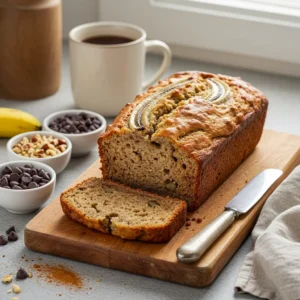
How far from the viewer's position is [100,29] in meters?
2.53

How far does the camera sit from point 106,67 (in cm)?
241

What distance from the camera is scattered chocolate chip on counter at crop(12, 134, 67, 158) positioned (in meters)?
2.11

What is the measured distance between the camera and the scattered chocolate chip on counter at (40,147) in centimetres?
211

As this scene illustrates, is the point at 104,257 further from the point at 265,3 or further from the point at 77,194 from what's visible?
the point at 265,3

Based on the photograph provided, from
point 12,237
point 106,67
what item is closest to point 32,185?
point 12,237

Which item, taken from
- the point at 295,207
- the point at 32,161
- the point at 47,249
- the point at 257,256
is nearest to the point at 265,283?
the point at 257,256

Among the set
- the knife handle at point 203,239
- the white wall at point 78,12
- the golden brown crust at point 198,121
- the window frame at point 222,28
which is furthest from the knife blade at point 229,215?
the white wall at point 78,12

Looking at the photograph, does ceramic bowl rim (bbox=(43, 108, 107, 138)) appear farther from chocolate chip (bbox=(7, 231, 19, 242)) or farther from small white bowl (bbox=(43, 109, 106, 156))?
chocolate chip (bbox=(7, 231, 19, 242))

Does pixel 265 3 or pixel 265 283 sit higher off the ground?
pixel 265 3

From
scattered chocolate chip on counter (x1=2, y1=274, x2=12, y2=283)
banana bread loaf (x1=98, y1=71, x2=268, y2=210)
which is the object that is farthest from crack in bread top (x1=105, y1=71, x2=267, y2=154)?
scattered chocolate chip on counter (x1=2, y1=274, x2=12, y2=283)

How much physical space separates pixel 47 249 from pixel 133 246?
20 centimetres

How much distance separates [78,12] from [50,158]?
1.12 meters

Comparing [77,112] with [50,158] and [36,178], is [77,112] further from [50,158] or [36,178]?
[36,178]

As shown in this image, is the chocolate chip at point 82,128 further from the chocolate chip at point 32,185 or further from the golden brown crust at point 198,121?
the chocolate chip at point 32,185
